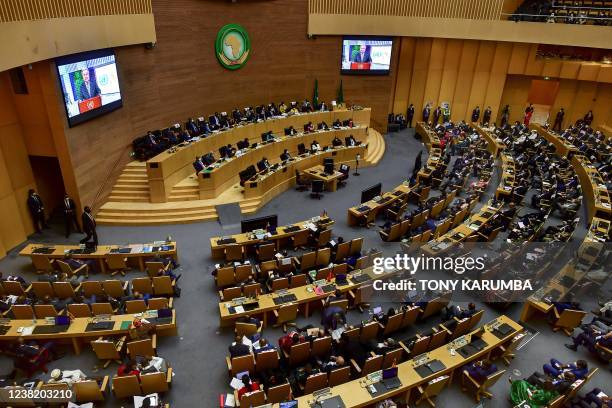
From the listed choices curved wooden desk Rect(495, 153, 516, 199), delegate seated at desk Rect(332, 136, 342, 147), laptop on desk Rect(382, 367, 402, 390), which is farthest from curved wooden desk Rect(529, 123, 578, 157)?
laptop on desk Rect(382, 367, 402, 390)

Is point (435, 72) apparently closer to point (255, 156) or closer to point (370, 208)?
point (255, 156)

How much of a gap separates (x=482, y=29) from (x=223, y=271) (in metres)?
19.3

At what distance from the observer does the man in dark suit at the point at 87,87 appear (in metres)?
12.5

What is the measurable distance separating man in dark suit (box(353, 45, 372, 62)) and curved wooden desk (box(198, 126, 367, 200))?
4.44 m

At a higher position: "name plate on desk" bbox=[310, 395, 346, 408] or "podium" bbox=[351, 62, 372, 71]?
"podium" bbox=[351, 62, 372, 71]

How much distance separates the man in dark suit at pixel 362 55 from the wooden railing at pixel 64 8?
10.7m

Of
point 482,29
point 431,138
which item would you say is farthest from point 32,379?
point 482,29

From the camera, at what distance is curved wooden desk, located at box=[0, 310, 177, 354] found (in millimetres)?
8227

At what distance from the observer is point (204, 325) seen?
9.39m

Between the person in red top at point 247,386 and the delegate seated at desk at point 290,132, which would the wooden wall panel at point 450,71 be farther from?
the person in red top at point 247,386

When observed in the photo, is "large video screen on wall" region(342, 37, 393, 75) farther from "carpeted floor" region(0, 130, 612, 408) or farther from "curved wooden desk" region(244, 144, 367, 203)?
"carpeted floor" region(0, 130, 612, 408)

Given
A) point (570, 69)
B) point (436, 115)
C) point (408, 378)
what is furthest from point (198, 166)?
point (570, 69)

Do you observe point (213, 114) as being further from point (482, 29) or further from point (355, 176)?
point (482, 29)

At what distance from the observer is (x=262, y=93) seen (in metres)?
20.8
